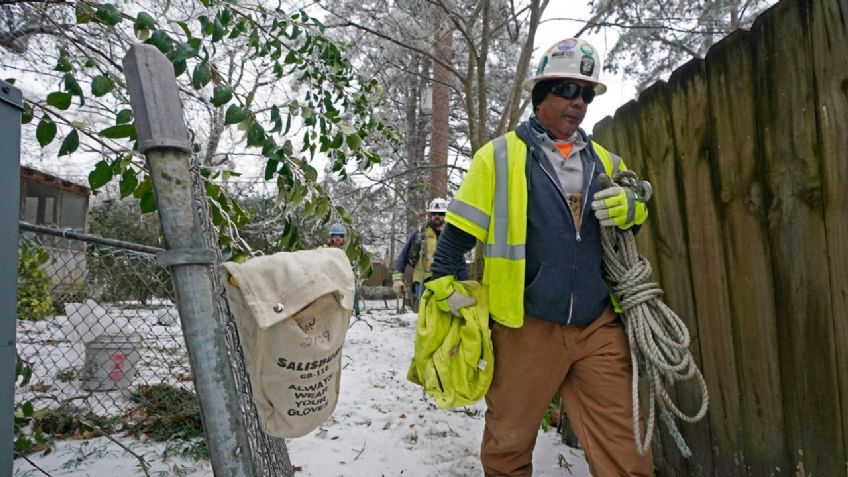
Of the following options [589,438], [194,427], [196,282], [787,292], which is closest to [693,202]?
[787,292]

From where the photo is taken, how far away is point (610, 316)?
203cm

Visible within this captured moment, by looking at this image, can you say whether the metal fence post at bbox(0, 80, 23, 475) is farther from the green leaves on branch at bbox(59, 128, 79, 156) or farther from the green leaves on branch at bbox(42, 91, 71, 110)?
the green leaves on branch at bbox(59, 128, 79, 156)

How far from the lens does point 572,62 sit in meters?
2.04

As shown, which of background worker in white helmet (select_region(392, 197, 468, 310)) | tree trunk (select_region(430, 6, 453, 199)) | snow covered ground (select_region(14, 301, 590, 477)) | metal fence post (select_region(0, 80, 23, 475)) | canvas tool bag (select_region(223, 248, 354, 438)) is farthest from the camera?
tree trunk (select_region(430, 6, 453, 199))

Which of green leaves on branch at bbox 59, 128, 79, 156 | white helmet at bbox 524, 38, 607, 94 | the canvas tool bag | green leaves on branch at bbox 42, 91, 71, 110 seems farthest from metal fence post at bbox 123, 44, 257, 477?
white helmet at bbox 524, 38, 607, 94

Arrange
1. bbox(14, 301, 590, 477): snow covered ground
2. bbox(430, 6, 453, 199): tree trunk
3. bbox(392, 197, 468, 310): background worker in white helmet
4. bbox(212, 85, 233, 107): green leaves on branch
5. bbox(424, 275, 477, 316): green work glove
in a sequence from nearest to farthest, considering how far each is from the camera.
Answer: bbox(212, 85, 233, 107): green leaves on branch
bbox(424, 275, 477, 316): green work glove
bbox(14, 301, 590, 477): snow covered ground
bbox(392, 197, 468, 310): background worker in white helmet
bbox(430, 6, 453, 199): tree trunk

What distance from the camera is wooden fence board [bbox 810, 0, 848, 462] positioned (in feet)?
4.65

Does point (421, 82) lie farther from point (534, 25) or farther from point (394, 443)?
point (394, 443)

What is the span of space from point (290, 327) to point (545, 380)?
116cm

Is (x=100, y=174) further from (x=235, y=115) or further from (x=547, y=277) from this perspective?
(x=547, y=277)

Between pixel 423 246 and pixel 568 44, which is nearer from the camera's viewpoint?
pixel 568 44

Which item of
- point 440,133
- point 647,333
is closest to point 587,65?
point 647,333

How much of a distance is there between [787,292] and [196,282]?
5.90 feet

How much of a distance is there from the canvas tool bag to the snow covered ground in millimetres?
1567
